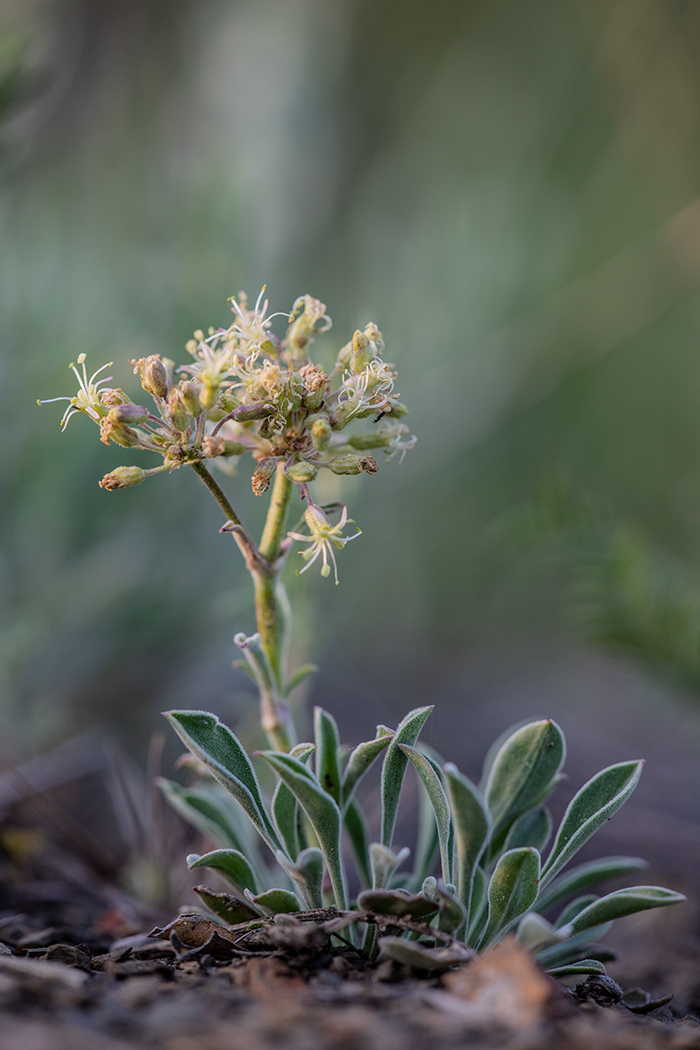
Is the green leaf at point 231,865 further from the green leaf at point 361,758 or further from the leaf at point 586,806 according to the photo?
the leaf at point 586,806

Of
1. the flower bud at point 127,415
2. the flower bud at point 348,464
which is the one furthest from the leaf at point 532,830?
the flower bud at point 127,415

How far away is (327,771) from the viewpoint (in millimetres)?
1188

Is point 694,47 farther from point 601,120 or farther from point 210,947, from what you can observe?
point 210,947

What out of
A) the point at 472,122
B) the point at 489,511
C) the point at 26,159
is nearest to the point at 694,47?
the point at 472,122

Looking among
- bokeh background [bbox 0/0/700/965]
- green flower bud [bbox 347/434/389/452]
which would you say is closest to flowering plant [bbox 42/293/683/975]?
green flower bud [bbox 347/434/389/452]

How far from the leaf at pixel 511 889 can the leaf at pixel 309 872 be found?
23 centimetres

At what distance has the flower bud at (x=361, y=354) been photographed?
118 centimetres

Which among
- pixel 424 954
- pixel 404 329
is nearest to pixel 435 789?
pixel 424 954

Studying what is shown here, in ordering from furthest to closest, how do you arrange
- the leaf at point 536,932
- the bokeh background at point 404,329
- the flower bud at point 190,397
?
the bokeh background at point 404,329, the flower bud at point 190,397, the leaf at point 536,932

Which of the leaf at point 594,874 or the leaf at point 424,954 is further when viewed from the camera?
the leaf at point 594,874

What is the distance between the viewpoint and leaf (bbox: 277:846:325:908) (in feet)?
3.26

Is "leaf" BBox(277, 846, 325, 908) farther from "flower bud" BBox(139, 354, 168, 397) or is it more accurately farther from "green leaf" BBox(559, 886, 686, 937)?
"flower bud" BBox(139, 354, 168, 397)

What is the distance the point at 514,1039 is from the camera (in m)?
0.74

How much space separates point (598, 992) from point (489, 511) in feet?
13.9
